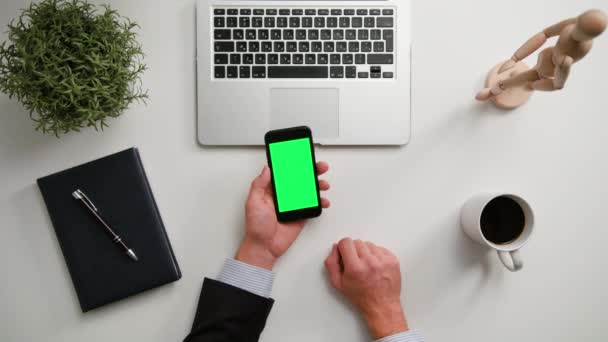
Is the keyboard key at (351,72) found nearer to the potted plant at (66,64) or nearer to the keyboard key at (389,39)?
the keyboard key at (389,39)

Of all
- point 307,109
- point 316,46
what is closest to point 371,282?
point 307,109

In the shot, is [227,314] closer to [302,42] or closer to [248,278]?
[248,278]

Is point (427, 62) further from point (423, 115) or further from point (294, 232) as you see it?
point (294, 232)

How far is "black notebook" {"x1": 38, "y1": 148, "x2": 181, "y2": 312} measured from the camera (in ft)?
2.40

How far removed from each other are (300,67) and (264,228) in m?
0.31

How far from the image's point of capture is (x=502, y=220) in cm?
71

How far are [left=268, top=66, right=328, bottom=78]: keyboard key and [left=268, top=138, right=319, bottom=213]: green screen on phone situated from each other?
0.13m

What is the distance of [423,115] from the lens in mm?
768

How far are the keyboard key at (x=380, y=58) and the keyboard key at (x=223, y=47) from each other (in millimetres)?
260

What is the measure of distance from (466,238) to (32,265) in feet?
2.79

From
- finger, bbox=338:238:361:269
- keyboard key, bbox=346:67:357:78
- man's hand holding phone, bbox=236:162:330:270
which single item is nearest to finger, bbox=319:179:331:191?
man's hand holding phone, bbox=236:162:330:270

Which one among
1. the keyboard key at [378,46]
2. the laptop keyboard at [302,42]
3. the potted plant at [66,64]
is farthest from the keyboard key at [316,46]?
the potted plant at [66,64]

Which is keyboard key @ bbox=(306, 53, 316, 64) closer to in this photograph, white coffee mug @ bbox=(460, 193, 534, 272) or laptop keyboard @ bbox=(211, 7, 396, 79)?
laptop keyboard @ bbox=(211, 7, 396, 79)

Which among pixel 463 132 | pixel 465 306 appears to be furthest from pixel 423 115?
pixel 465 306
